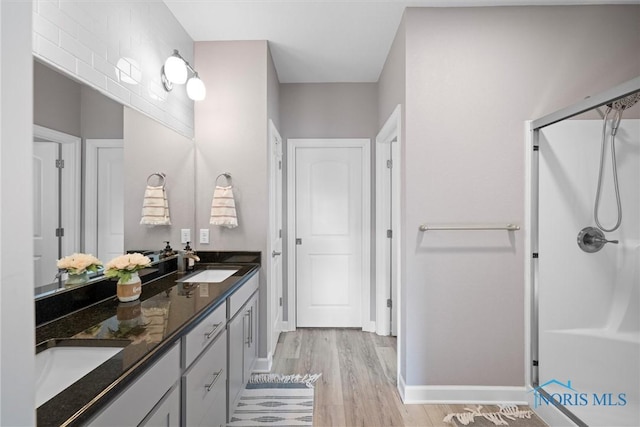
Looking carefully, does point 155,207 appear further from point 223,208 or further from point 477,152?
point 477,152

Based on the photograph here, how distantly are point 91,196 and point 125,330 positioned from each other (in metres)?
0.68

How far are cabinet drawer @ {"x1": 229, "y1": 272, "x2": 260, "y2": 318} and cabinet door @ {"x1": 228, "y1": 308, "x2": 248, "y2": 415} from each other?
0.18 feet

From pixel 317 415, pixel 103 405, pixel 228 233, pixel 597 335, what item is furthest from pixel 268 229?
pixel 597 335

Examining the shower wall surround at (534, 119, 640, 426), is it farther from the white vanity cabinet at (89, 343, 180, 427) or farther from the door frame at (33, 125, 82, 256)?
the door frame at (33, 125, 82, 256)

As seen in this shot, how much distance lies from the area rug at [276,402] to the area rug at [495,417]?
0.88 m

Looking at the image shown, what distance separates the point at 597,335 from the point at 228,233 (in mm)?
2542

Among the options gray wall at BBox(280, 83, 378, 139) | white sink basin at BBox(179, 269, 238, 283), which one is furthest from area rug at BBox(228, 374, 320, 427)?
gray wall at BBox(280, 83, 378, 139)

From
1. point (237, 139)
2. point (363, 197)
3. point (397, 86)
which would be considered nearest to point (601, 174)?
point (397, 86)

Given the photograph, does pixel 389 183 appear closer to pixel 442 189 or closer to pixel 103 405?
pixel 442 189

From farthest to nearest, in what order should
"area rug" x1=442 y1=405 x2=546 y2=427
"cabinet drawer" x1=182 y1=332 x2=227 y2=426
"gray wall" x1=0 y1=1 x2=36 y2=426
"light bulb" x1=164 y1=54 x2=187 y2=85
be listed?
"light bulb" x1=164 y1=54 x2=187 y2=85 < "area rug" x1=442 y1=405 x2=546 y2=427 < "cabinet drawer" x1=182 y1=332 x2=227 y2=426 < "gray wall" x1=0 y1=1 x2=36 y2=426

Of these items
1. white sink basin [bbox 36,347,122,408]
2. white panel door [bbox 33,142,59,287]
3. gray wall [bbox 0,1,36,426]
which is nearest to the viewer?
gray wall [bbox 0,1,36,426]

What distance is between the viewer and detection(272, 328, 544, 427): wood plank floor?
2.14m

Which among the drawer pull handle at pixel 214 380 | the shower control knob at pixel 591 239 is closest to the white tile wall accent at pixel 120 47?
the drawer pull handle at pixel 214 380

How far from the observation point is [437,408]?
7.30ft
